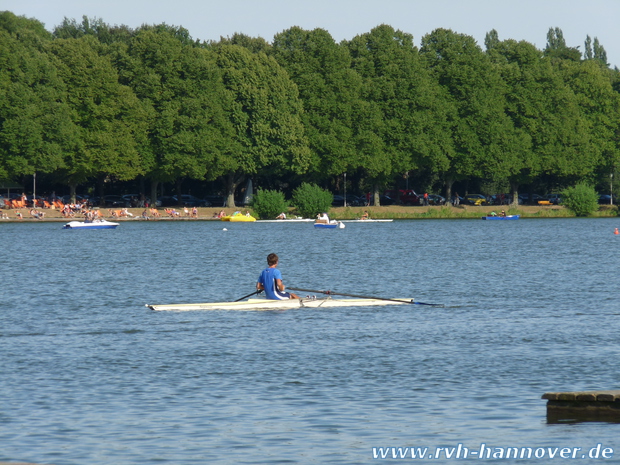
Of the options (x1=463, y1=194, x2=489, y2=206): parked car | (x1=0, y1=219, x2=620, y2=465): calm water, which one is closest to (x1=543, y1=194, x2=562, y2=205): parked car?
(x1=463, y1=194, x2=489, y2=206): parked car

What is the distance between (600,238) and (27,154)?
59.7 m

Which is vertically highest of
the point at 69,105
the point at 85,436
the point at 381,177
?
the point at 69,105

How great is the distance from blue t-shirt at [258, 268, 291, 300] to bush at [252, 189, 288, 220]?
79.9 m

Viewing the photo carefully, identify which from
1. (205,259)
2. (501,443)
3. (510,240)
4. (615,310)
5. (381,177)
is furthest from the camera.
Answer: (381,177)

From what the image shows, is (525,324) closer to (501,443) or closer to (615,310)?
(615,310)

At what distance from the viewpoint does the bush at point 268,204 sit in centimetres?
11438

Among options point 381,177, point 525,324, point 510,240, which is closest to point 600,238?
point 510,240

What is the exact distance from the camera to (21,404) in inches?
798

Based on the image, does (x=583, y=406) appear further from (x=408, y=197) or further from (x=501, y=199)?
(x=501, y=199)

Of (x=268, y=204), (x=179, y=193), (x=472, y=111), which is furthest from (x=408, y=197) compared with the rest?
(x=179, y=193)

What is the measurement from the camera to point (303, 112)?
4870 inches

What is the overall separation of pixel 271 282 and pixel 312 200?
8184 cm

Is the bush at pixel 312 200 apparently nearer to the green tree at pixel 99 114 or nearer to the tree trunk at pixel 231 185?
the tree trunk at pixel 231 185

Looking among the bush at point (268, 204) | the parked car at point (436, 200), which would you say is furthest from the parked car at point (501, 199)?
the bush at point (268, 204)
